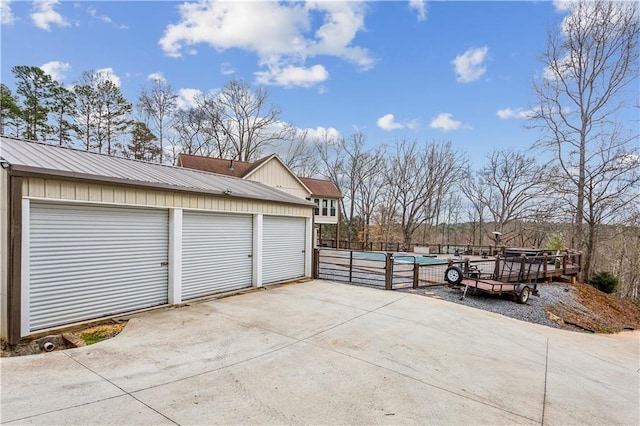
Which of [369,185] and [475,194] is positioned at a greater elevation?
[369,185]

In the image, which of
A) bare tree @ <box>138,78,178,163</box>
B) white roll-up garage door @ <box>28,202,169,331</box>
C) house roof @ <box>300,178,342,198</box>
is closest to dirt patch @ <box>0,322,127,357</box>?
white roll-up garage door @ <box>28,202,169,331</box>

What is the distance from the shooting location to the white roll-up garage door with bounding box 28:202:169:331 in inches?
190

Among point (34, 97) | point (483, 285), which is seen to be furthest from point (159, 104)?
point (483, 285)

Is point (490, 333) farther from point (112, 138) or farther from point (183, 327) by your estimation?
point (112, 138)

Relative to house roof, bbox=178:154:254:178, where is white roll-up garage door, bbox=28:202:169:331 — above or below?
below

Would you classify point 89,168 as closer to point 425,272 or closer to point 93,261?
point 93,261

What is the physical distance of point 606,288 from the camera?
15.6 metres

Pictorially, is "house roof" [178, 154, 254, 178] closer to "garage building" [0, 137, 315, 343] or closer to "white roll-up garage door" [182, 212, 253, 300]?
"garage building" [0, 137, 315, 343]

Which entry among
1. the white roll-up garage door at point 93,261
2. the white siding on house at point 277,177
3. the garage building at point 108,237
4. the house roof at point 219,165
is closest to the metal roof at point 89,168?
the garage building at point 108,237

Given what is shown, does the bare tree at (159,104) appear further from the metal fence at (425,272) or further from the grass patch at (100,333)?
the grass patch at (100,333)

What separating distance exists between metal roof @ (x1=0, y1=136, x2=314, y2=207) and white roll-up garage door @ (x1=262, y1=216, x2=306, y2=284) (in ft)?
4.49

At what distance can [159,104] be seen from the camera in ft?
80.9

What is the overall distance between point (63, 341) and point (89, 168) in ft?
9.56

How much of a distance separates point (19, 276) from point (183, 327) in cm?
240
